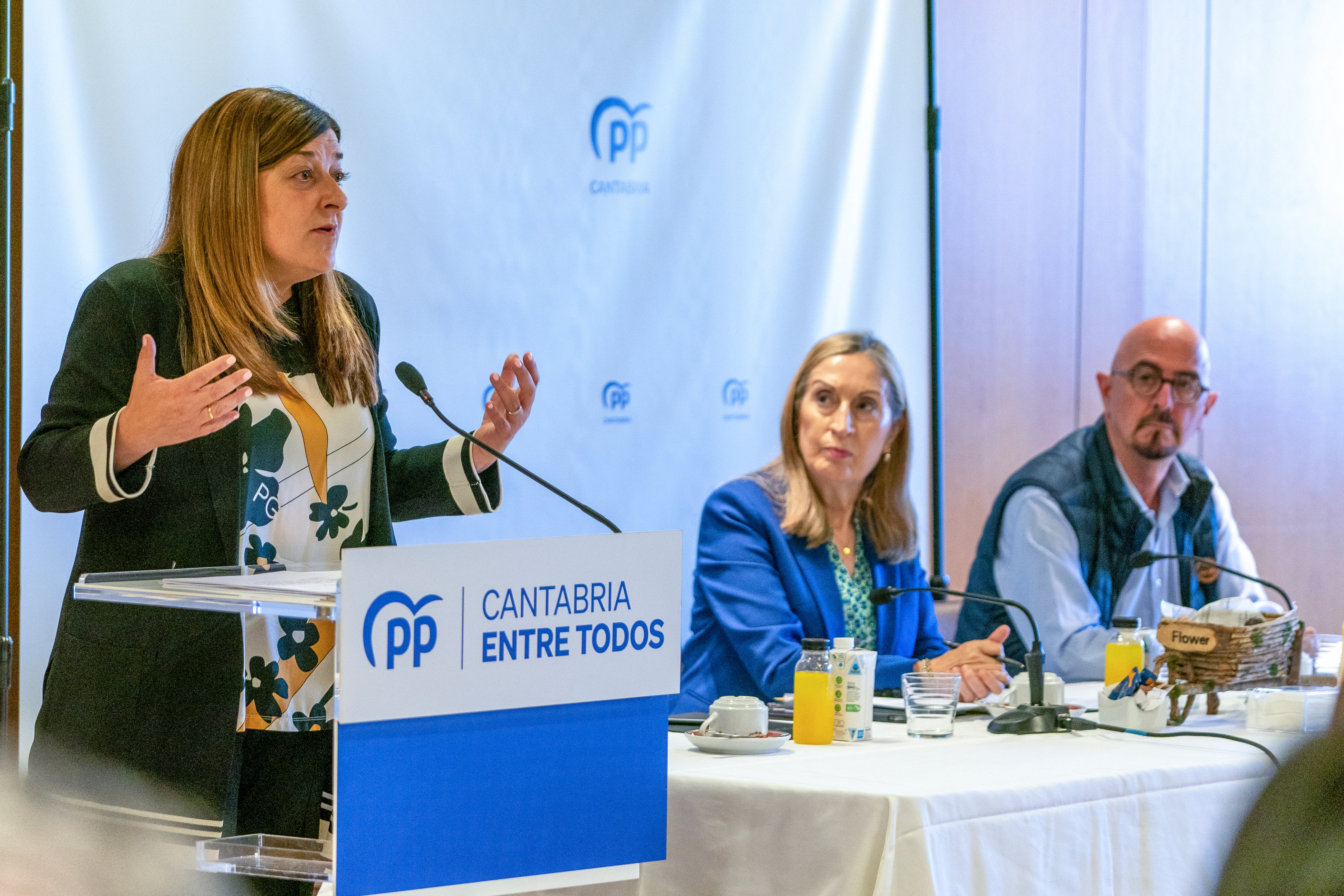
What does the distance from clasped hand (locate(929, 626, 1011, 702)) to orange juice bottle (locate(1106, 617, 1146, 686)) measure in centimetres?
19

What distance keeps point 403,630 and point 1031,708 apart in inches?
53.0

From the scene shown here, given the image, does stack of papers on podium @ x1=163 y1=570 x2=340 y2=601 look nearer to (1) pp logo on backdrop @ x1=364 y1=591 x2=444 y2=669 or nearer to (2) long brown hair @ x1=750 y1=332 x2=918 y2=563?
(1) pp logo on backdrop @ x1=364 y1=591 x2=444 y2=669

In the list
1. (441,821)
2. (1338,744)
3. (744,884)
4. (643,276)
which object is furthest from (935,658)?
(1338,744)

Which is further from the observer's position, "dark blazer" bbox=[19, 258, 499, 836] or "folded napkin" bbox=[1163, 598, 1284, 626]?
"folded napkin" bbox=[1163, 598, 1284, 626]

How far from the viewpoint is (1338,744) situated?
1.65ft

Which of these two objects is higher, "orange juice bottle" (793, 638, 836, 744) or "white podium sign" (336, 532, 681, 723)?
"white podium sign" (336, 532, 681, 723)

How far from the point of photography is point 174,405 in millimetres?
1794

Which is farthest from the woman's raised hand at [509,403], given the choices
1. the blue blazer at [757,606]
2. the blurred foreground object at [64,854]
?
the blurred foreground object at [64,854]

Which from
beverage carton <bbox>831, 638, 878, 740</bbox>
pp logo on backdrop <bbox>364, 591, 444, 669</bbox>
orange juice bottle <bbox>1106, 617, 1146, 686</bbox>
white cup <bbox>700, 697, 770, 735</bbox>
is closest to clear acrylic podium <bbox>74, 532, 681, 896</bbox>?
pp logo on backdrop <bbox>364, 591, 444, 669</bbox>

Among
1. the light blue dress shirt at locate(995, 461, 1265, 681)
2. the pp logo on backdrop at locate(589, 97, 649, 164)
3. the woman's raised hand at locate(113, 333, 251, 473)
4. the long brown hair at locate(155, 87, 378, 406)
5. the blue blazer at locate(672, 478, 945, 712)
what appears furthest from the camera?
the pp logo on backdrop at locate(589, 97, 649, 164)

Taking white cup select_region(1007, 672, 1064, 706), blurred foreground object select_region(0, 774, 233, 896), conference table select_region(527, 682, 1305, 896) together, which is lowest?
conference table select_region(527, 682, 1305, 896)

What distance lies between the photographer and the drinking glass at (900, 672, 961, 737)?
2396 mm

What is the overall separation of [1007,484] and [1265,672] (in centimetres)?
85

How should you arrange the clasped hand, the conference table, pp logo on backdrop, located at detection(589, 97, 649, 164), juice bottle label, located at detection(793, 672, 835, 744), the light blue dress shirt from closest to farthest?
the conference table < juice bottle label, located at detection(793, 672, 835, 744) < the clasped hand < the light blue dress shirt < pp logo on backdrop, located at detection(589, 97, 649, 164)
